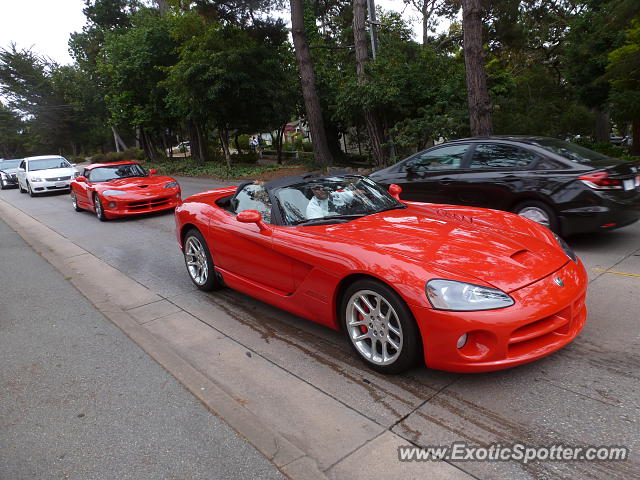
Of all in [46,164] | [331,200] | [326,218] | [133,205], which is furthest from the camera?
[46,164]

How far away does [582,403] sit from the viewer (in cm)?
285

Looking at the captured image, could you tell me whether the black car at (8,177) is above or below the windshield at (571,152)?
above

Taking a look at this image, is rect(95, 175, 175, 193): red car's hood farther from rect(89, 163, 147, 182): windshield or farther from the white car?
the white car

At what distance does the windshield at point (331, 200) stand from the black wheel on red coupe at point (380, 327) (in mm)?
970

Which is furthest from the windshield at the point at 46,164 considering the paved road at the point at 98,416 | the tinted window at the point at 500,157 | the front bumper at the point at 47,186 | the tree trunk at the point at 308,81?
the tinted window at the point at 500,157

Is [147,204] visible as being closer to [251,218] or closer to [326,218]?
[251,218]

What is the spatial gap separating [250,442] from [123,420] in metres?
0.90

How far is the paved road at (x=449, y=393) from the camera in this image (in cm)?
259

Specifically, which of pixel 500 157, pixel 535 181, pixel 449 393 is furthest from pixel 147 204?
pixel 449 393

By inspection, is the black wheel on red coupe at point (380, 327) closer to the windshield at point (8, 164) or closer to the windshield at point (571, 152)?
the windshield at point (571, 152)

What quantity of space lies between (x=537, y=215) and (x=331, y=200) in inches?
128

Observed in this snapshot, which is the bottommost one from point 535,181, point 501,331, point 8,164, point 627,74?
point 501,331

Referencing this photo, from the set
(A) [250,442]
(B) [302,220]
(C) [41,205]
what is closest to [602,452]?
(A) [250,442]

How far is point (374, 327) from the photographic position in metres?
3.29
